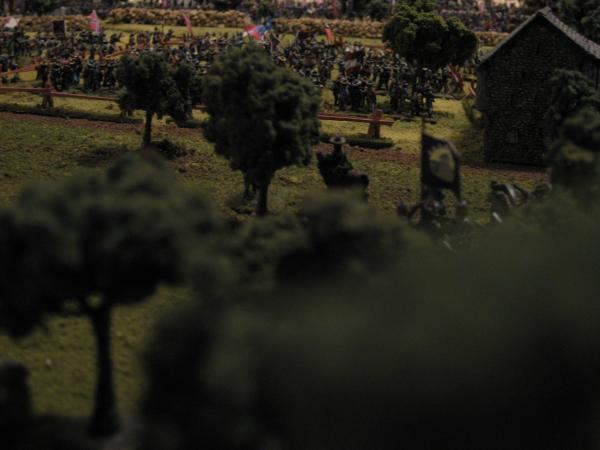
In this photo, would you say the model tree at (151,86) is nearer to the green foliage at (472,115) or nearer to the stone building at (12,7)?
the green foliage at (472,115)

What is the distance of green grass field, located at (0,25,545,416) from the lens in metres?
21.5

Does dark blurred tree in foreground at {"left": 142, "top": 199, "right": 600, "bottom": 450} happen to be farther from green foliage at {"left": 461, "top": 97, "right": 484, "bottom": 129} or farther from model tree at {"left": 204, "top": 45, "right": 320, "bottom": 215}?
green foliage at {"left": 461, "top": 97, "right": 484, "bottom": 129}

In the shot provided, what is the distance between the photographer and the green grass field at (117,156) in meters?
21.5

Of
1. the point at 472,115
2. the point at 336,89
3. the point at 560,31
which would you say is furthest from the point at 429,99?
the point at 560,31

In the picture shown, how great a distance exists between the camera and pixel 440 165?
2477 centimetres

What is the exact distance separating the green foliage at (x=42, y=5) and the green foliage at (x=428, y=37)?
44.2 metres

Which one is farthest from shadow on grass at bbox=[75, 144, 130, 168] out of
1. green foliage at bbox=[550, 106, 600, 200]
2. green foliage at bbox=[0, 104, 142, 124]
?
green foliage at bbox=[550, 106, 600, 200]

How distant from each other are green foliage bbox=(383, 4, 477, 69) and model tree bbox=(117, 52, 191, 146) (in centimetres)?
1598

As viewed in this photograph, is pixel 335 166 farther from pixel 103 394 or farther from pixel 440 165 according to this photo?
pixel 103 394

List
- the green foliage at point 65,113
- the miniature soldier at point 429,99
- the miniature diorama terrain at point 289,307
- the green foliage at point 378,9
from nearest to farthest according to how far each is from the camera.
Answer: the miniature diorama terrain at point 289,307
the green foliage at point 65,113
the miniature soldier at point 429,99
the green foliage at point 378,9

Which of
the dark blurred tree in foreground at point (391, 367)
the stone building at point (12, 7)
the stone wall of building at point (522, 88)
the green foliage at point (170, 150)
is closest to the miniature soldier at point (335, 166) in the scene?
the green foliage at point (170, 150)

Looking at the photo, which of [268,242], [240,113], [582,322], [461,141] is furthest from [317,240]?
[461,141]

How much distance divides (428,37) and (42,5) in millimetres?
47242

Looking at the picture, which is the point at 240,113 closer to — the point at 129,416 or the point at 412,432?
the point at 129,416
